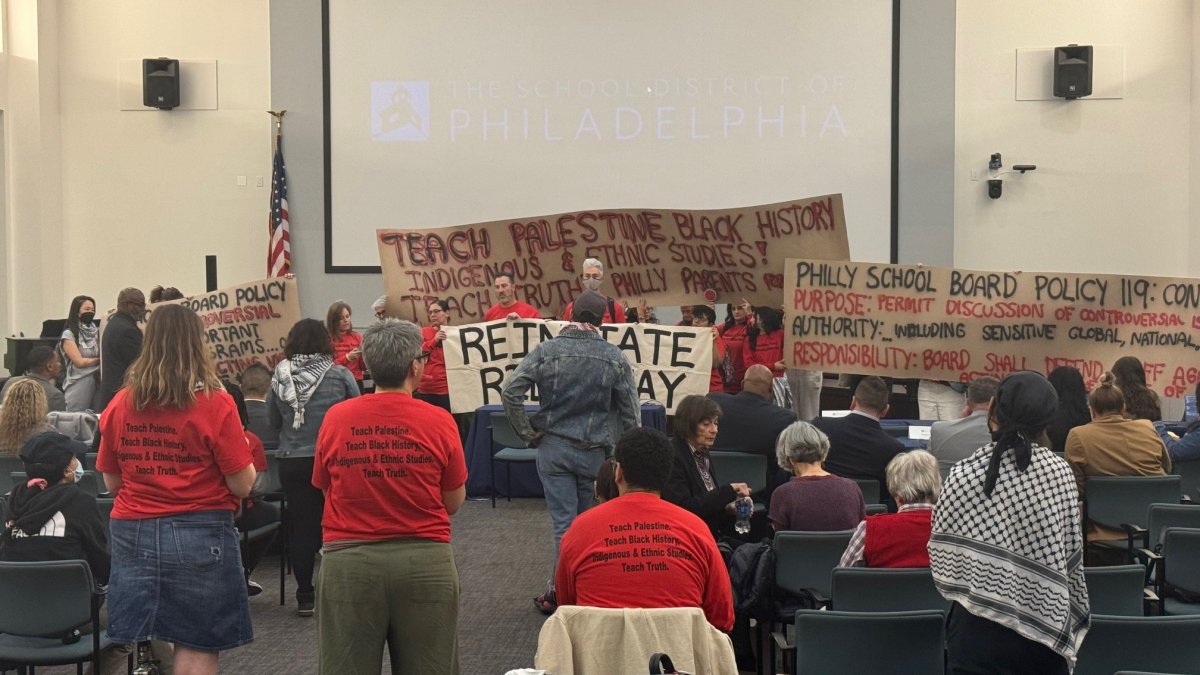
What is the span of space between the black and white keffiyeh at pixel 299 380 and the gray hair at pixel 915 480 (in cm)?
322

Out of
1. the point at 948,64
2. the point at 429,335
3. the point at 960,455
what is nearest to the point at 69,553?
the point at 960,455

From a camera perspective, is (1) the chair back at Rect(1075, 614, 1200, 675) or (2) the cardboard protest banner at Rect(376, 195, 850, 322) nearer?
(1) the chair back at Rect(1075, 614, 1200, 675)

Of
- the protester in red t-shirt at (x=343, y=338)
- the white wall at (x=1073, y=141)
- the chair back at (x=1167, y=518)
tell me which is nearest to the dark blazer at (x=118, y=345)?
the protester in red t-shirt at (x=343, y=338)

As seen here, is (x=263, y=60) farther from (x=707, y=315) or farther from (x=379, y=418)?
(x=379, y=418)

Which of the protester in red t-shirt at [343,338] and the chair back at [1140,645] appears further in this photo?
the protester in red t-shirt at [343,338]

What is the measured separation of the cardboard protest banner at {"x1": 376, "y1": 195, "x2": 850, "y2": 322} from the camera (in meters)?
9.95

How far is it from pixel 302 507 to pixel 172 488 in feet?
8.00

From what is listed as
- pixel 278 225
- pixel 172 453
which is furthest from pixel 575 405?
pixel 278 225

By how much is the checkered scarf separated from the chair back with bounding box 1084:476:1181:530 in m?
3.09

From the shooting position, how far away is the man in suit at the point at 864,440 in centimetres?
632

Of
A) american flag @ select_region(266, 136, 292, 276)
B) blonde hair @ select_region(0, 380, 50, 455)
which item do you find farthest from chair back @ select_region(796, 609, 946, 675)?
american flag @ select_region(266, 136, 292, 276)

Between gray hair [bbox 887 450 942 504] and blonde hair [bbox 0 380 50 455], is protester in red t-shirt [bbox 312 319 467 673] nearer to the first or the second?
gray hair [bbox 887 450 942 504]

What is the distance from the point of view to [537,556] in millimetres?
7852

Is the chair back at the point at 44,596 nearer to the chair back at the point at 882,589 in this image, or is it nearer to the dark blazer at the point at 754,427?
the chair back at the point at 882,589
